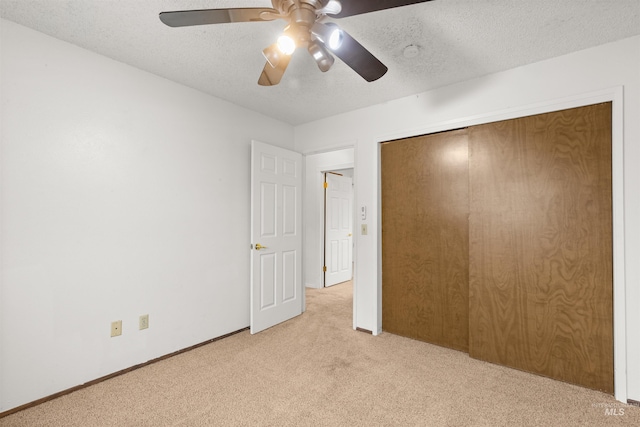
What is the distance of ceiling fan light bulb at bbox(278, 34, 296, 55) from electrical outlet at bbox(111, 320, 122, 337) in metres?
2.26

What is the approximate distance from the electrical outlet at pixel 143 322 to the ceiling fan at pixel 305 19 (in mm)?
2145

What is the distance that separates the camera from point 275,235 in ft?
11.3

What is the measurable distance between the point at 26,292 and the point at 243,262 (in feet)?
5.55

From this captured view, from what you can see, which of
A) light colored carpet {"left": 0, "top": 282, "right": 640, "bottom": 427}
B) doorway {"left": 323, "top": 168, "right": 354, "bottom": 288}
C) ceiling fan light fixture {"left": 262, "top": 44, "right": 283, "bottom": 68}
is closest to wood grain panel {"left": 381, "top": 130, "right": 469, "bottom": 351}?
light colored carpet {"left": 0, "top": 282, "right": 640, "bottom": 427}

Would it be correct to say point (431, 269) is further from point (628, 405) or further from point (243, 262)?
point (243, 262)

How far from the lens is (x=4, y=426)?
1768 mm

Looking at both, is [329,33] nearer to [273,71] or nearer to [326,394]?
[273,71]

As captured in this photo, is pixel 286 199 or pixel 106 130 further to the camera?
pixel 286 199

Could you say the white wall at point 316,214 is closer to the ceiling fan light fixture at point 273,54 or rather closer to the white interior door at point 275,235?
the white interior door at point 275,235

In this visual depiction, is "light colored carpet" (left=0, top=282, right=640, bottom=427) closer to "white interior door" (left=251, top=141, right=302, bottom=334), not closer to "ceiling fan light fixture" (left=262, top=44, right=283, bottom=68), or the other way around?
"white interior door" (left=251, top=141, right=302, bottom=334)

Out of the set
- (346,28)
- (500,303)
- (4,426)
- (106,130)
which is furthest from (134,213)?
(500,303)

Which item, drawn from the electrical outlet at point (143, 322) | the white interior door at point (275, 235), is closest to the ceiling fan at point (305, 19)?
the white interior door at point (275, 235)

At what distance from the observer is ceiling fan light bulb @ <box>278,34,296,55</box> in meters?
1.45

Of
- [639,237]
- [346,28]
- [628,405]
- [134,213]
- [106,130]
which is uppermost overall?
[346,28]
